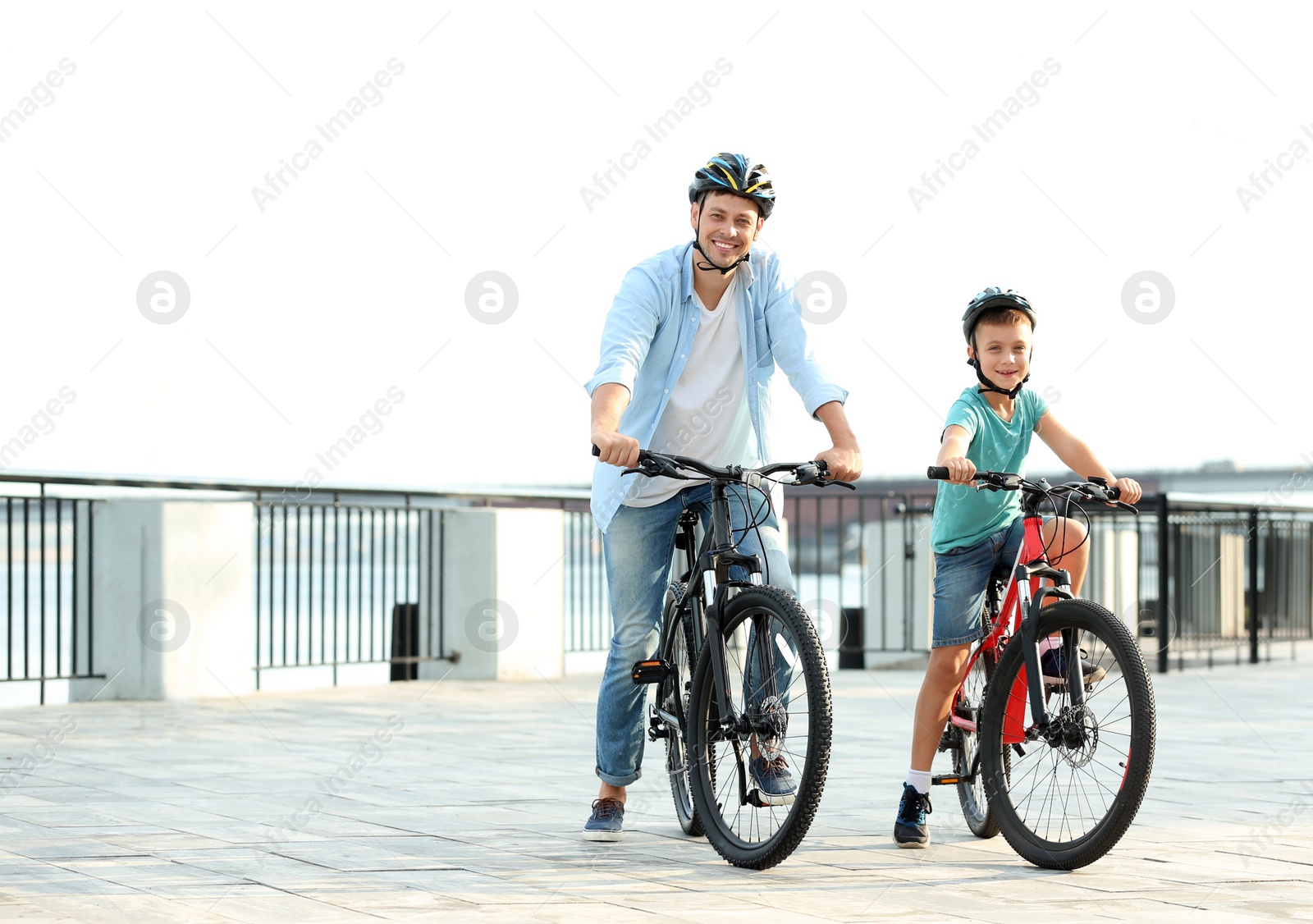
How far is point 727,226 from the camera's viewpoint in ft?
13.5

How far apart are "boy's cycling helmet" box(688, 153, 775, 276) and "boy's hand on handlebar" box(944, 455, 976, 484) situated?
0.83m

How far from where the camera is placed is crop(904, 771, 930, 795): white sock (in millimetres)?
4277

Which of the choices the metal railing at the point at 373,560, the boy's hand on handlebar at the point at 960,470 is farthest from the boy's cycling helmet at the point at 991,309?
the metal railing at the point at 373,560

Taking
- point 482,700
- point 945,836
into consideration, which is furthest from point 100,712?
point 945,836

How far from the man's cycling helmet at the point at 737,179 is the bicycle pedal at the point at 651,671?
1.28 metres

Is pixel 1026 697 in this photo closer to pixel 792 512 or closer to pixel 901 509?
pixel 901 509

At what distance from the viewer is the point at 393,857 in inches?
155

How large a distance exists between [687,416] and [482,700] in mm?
5037

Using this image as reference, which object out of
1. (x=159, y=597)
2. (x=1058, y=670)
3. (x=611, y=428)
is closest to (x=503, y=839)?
(x=611, y=428)

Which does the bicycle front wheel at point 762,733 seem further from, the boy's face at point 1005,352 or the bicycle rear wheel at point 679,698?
the boy's face at point 1005,352

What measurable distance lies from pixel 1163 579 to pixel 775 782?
7.68 m

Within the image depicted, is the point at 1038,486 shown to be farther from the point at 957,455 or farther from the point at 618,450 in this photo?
the point at 618,450

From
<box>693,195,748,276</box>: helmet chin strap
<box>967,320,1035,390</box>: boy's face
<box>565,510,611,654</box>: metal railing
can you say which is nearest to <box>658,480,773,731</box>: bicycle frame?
<box>693,195,748,276</box>: helmet chin strap

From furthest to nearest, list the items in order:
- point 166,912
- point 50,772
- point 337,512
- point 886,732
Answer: point 337,512 → point 886,732 → point 50,772 → point 166,912
